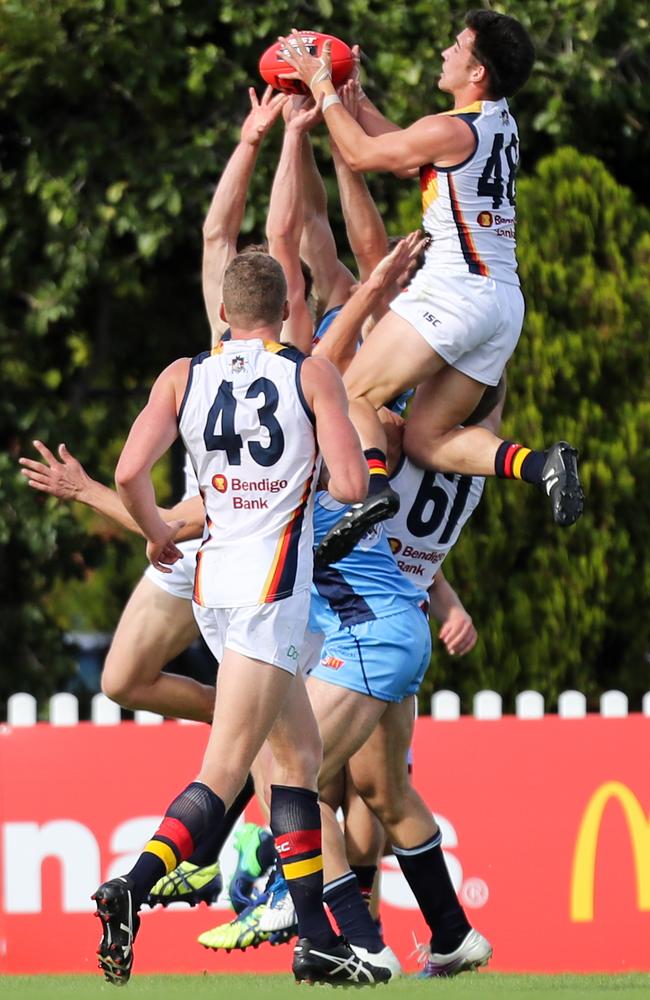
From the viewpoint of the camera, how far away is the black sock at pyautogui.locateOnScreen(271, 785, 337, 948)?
5.46 meters

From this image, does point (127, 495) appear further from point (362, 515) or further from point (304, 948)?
point (304, 948)

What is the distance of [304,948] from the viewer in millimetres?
5406

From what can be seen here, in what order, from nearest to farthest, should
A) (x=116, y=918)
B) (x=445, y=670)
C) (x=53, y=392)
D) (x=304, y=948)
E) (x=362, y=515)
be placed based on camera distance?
(x=116, y=918) → (x=304, y=948) → (x=362, y=515) → (x=445, y=670) → (x=53, y=392)

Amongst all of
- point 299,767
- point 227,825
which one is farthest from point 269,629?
point 227,825

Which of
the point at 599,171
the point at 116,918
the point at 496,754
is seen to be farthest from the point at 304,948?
the point at 599,171

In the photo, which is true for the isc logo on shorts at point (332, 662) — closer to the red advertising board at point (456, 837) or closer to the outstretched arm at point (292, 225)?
the outstretched arm at point (292, 225)

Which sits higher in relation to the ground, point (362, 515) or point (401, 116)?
point (401, 116)

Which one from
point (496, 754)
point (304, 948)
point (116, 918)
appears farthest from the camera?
point (496, 754)

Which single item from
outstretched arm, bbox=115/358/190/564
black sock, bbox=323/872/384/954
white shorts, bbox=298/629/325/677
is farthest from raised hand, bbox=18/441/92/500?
black sock, bbox=323/872/384/954

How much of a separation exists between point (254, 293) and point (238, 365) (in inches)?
8.9

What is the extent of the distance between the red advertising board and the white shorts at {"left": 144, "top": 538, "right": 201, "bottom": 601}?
1271 millimetres

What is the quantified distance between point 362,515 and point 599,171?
191 inches

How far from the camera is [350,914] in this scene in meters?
6.08

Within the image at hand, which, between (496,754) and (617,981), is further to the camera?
(496,754)
